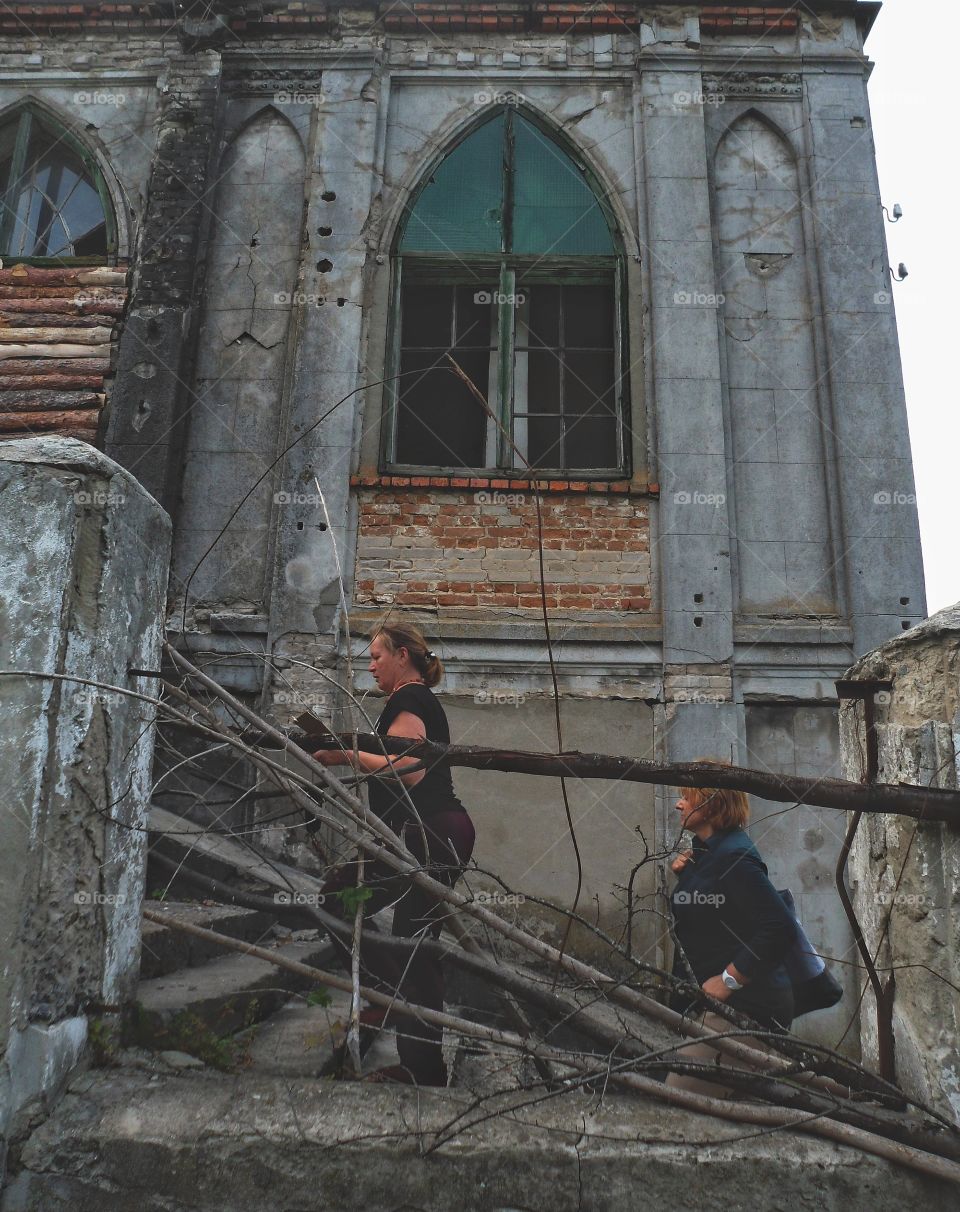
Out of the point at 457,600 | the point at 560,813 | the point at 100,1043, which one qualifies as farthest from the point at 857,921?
Answer: the point at 457,600

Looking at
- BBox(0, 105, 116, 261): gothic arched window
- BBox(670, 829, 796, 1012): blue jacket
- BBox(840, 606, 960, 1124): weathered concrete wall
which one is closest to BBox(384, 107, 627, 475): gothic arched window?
BBox(0, 105, 116, 261): gothic arched window

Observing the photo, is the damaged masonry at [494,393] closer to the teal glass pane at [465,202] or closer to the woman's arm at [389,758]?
the teal glass pane at [465,202]

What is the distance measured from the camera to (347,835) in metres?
2.49

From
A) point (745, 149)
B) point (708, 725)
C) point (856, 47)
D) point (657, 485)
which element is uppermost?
point (856, 47)

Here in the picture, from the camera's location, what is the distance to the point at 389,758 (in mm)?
2584

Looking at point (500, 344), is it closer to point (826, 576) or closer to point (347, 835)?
point (826, 576)

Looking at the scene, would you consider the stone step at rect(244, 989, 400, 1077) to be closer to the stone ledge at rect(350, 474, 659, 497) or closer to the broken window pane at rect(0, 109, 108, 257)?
the stone ledge at rect(350, 474, 659, 497)

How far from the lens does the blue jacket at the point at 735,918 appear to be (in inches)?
→ 129

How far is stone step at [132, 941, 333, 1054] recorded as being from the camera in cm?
256

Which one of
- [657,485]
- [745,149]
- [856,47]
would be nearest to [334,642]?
[657,485]

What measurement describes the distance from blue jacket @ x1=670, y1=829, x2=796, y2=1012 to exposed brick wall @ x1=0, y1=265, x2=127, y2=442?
5392 mm

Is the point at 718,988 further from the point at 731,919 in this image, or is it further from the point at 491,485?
the point at 491,485

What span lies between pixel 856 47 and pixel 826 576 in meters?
4.48

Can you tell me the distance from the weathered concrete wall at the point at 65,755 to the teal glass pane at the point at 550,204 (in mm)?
5585
